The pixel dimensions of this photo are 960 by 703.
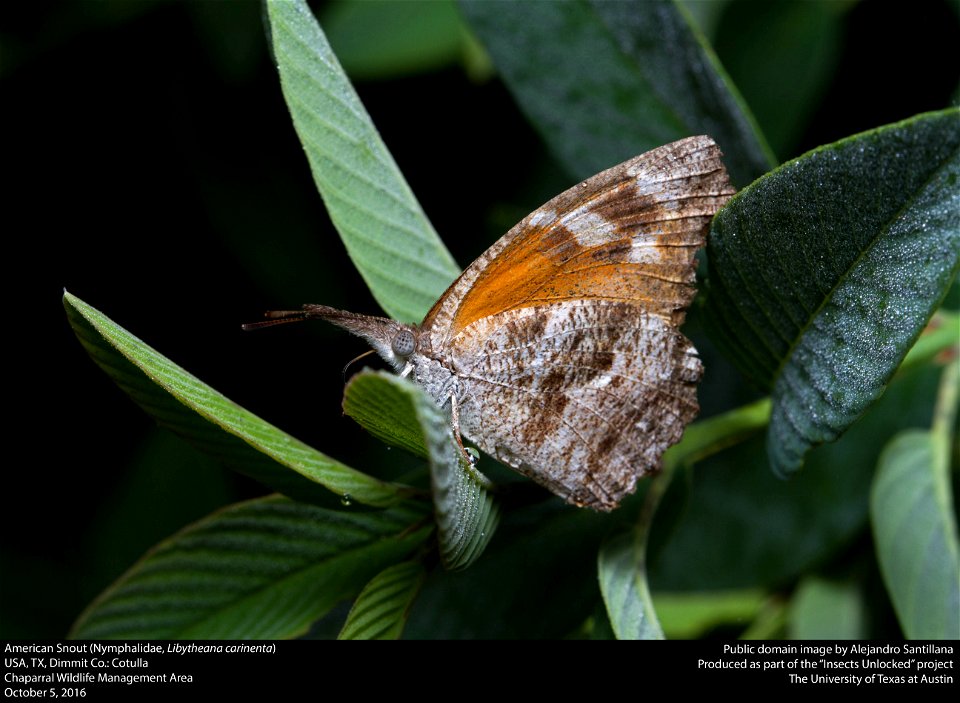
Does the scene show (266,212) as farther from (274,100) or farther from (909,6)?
(909,6)

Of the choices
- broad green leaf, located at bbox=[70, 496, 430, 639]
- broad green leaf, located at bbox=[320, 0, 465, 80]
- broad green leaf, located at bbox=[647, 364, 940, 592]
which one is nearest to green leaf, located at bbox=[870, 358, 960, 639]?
broad green leaf, located at bbox=[647, 364, 940, 592]

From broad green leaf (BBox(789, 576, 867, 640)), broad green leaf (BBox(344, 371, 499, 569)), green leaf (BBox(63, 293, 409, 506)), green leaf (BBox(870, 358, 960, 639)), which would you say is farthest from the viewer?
broad green leaf (BBox(789, 576, 867, 640))

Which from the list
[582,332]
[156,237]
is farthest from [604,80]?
[156,237]

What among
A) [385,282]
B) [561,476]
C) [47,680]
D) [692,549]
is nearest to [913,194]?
[561,476]

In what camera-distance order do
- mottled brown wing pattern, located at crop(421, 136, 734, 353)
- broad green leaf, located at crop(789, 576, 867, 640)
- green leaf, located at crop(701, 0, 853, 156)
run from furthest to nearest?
green leaf, located at crop(701, 0, 853, 156)
broad green leaf, located at crop(789, 576, 867, 640)
mottled brown wing pattern, located at crop(421, 136, 734, 353)

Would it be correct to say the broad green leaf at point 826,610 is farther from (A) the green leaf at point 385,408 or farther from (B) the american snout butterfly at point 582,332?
(A) the green leaf at point 385,408

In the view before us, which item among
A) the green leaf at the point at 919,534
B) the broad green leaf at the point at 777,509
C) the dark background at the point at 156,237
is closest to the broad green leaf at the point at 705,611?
the broad green leaf at the point at 777,509

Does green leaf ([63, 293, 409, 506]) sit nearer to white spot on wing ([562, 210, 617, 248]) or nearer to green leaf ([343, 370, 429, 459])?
green leaf ([343, 370, 429, 459])
